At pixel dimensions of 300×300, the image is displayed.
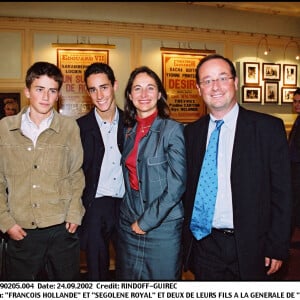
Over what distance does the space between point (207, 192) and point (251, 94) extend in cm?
460

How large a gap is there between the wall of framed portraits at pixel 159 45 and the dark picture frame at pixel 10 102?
0.19ft

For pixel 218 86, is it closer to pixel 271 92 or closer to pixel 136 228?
pixel 136 228

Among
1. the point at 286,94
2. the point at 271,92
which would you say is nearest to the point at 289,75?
the point at 286,94

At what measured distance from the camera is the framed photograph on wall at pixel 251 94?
5.89 meters

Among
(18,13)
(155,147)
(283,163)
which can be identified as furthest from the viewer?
(18,13)

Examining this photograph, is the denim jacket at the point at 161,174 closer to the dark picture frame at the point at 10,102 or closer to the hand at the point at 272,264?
the hand at the point at 272,264

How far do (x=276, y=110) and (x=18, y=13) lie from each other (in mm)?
4465

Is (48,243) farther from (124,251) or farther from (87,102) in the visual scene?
(87,102)

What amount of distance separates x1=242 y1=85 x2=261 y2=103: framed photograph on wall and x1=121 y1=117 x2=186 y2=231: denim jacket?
430 cm

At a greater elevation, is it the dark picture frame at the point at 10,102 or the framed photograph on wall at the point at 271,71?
the framed photograph on wall at the point at 271,71

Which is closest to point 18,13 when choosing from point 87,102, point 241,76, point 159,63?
point 87,102

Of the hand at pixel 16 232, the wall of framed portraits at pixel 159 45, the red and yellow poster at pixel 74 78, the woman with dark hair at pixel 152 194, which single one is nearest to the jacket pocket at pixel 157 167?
the woman with dark hair at pixel 152 194

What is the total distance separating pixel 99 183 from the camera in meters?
2.22

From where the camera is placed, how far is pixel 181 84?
5484 millimetres
